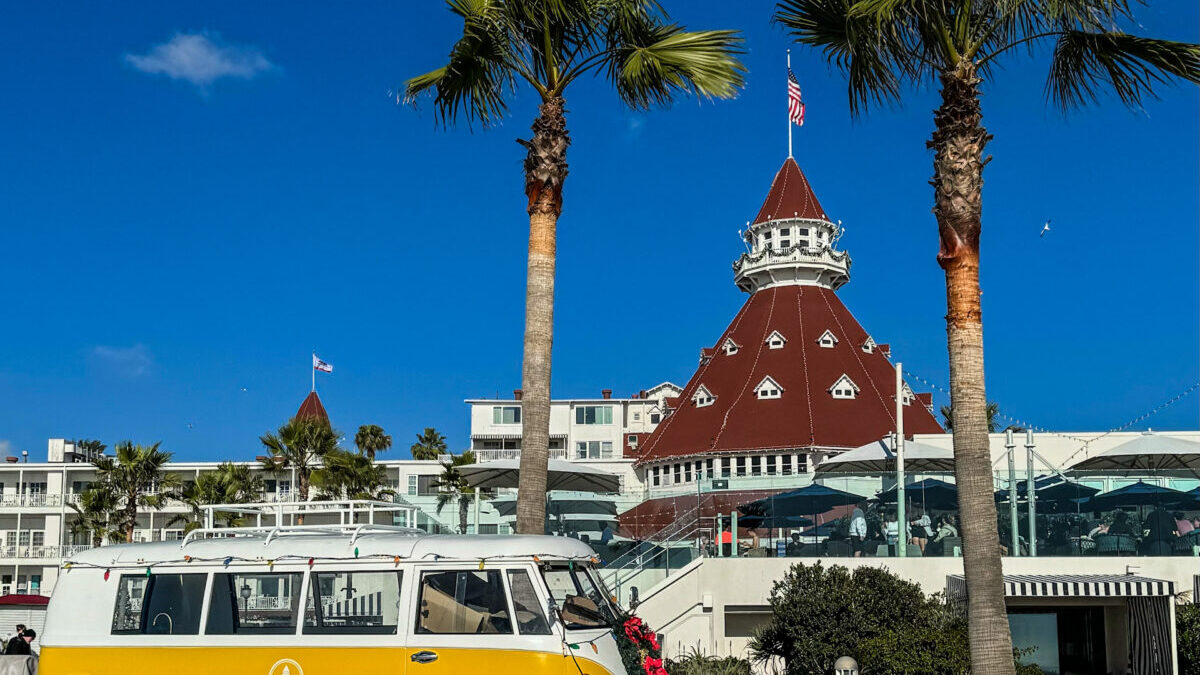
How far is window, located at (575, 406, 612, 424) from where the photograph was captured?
87.1 metres

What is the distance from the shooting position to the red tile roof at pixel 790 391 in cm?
6006

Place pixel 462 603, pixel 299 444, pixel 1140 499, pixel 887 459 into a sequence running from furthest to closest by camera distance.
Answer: pixel 299 444 → pixel 887 459 → pixel 1140 499 → pixel 462 603

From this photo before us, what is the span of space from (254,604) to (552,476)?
21.5 m

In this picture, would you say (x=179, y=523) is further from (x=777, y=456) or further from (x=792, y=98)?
(x=792, y=98)

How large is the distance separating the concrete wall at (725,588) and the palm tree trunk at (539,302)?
8459mm

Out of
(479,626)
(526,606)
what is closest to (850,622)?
(526,606)

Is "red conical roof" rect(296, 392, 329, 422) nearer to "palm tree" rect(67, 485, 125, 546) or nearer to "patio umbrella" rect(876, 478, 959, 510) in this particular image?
"palm tree" rect(67, 485, 125, 546)

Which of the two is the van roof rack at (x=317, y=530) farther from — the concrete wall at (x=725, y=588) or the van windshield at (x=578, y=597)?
the concrete wall at (x=725, y=588)

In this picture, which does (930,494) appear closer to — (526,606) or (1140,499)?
(1140,499)

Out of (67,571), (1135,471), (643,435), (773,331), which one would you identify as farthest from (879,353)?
(67,571)

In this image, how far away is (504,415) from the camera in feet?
288

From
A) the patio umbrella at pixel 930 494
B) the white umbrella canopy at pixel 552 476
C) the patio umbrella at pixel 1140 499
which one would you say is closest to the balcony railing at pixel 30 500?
the white umbrella canopy at pixel 552 476

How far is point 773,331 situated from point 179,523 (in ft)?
128

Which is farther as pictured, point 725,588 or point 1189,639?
point 725,588
